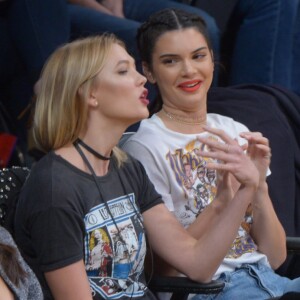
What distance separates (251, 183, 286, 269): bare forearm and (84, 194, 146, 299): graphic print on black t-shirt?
499 mm

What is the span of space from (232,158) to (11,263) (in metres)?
0.78

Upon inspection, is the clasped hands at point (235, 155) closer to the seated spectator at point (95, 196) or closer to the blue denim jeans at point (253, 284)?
the seated spectator at point (95, 196)

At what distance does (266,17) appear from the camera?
4512 mm

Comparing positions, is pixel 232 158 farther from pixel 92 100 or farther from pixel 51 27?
pixel 51 27

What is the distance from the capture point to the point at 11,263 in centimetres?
231

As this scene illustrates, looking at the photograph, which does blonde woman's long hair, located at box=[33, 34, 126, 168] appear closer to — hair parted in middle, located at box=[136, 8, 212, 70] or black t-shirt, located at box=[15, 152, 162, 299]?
black t-shirt, located at box=[15, 152, 162, 299]

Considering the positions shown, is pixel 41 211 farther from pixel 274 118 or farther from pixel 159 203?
pixel 274 118

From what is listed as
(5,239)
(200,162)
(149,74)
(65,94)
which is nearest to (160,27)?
(149,74)

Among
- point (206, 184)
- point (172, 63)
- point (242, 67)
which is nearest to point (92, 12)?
point (242, 67)

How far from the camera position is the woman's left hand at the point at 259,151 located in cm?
291

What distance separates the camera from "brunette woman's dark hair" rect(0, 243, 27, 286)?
7.54ft

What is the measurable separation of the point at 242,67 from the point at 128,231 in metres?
2.06

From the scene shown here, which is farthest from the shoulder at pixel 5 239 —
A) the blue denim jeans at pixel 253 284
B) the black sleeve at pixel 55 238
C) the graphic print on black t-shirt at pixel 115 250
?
the blue denim jeans at pixel 253 284

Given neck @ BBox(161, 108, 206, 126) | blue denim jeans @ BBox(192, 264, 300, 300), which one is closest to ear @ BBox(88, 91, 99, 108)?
neck @ BBox(161, 108, 206, 126)
